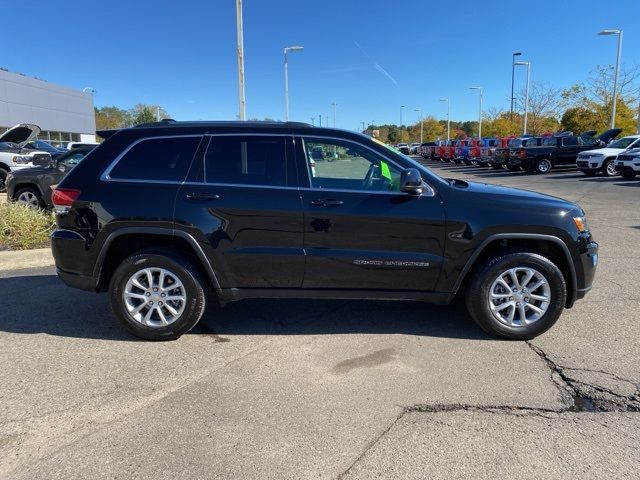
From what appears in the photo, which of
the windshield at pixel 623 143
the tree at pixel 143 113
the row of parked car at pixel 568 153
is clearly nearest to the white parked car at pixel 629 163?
the row of parked car at pixel 568 153

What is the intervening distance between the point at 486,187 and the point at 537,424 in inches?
87.5

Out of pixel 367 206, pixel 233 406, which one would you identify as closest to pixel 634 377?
pixel 367 206

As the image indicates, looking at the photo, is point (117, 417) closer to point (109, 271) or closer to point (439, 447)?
point (109, 271)

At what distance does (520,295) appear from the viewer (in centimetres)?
419

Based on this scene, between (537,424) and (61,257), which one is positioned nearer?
(537,424)

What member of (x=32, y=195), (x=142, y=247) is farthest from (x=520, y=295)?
(x=32, y=195)

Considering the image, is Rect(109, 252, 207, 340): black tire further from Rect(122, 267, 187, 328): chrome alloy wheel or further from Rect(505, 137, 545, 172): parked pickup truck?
Rect(505, 137, 545, 172): parked pickup truck

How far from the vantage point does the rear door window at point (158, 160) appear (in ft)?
13.9

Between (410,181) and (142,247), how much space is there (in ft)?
7.90

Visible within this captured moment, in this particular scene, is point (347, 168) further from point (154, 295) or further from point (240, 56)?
point (240, 56)

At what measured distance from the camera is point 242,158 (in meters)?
4.22

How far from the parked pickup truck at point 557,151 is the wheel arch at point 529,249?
74.1 ft

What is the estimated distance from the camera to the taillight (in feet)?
13.8

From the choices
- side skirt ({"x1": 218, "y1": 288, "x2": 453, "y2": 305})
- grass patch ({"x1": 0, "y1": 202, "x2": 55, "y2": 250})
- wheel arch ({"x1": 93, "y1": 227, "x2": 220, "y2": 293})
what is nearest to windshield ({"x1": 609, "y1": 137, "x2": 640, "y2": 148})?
side skirt ({"x1": 218, "y1": 288, "x2": 453, "y2": 305})
